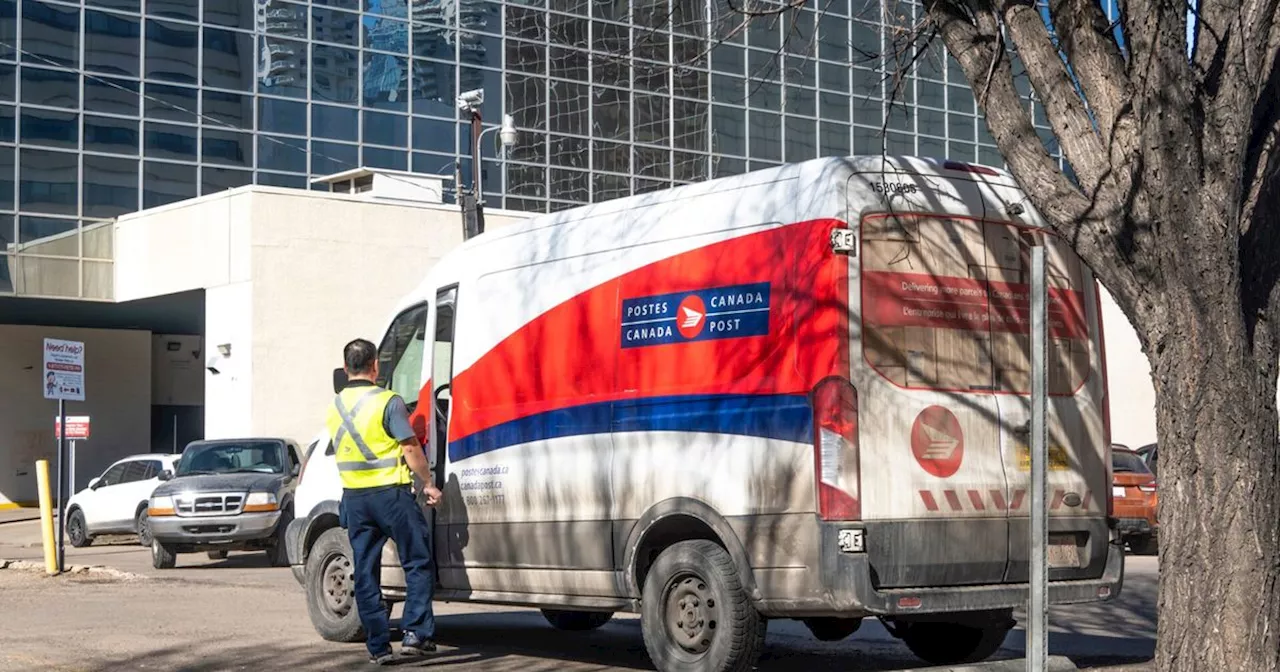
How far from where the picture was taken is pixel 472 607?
15.6 m

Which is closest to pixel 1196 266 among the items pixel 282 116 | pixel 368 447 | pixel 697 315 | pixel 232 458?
pixel 697 315

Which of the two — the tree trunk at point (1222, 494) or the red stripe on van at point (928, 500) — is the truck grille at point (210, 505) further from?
the tree trunk at point (1222, 494)

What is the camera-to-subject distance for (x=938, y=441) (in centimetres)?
A: 927

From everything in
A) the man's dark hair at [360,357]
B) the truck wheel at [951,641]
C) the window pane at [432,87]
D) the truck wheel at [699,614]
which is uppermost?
the window pane at [432,87]

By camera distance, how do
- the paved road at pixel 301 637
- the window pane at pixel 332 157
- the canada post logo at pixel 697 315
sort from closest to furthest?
the canada post logo at pixel 697 315 < the paved road at pixel 301 637 < the window pane at pixel 332 157

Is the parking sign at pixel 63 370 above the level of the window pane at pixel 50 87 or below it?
below

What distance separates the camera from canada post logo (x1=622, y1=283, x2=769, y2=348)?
30.7 ft

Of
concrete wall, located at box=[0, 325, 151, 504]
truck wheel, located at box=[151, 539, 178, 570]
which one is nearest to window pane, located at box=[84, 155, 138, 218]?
concrete wall, located at box=[0, 325, 151, 504]

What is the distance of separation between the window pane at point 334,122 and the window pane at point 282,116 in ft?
0.94

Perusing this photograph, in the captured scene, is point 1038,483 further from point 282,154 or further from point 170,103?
point 282,154

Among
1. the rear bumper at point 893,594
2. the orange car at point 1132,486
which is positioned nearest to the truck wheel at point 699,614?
the rear bumper at point 893,594

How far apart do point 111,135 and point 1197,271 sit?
127 ft

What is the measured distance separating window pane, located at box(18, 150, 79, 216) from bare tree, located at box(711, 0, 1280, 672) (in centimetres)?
3654

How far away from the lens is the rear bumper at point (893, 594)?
28.9 ft
